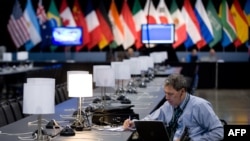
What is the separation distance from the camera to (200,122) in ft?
16.3

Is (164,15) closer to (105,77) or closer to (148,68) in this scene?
(148,68)

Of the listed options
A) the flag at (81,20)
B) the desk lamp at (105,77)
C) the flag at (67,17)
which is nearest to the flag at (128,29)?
the flag at (81,20)

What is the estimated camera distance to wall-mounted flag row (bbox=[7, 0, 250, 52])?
19438 millimetres

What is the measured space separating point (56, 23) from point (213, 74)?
545 centimetres

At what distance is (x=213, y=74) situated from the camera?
1856 centimetres

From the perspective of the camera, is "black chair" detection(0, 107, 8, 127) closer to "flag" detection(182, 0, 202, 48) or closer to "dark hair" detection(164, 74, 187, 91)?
"dark hair" detection(164, 74, 187, 91)

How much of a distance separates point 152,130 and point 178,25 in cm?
1509

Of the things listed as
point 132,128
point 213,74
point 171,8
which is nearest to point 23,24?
point 171,8

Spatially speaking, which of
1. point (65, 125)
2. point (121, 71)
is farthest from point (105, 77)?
point (65, 125)

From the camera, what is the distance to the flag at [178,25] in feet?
64.1

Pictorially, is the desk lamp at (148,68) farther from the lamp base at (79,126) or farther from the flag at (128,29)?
the flag at (128,29)

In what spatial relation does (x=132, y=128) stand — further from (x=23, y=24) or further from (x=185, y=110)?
(x=23, y=24)

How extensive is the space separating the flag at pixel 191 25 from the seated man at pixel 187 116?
14511 millimetres

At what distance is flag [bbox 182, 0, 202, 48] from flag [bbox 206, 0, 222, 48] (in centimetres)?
48
